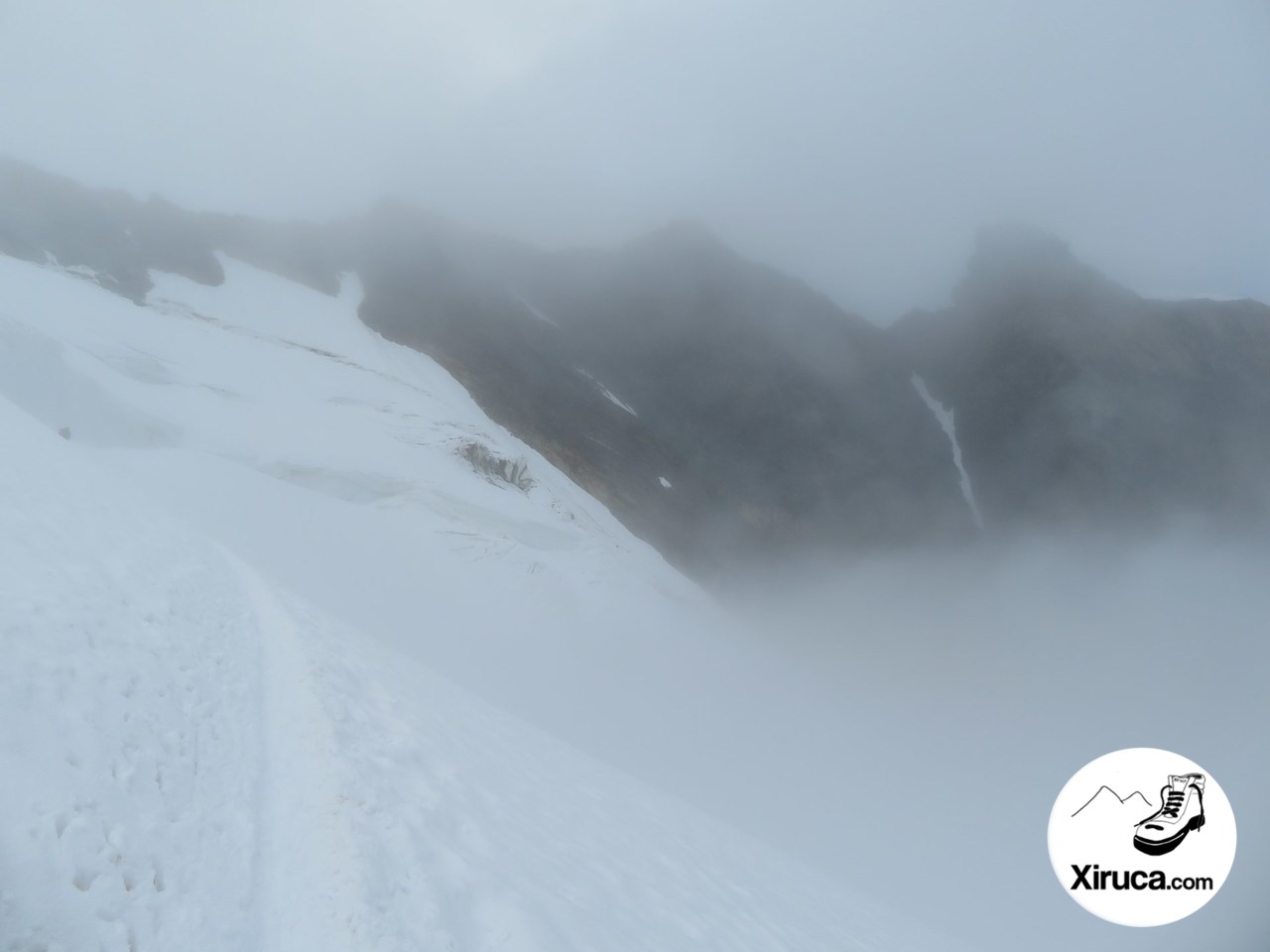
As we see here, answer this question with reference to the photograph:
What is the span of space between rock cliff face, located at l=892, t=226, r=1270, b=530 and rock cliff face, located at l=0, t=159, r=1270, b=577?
200 millimetres

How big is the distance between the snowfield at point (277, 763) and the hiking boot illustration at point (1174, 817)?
11.4ft

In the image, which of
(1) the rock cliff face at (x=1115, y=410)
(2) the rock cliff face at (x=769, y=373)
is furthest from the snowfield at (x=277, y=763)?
(1) the rock cliff face at (x=1115, y=410)

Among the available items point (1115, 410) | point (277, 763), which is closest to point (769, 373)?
point (1115, 410)

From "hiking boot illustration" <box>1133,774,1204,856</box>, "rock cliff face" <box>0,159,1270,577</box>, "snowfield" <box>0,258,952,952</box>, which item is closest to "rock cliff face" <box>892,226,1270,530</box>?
"rock cliff face" <box>0,159,1270,577</box>

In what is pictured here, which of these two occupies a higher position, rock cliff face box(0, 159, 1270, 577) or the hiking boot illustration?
rock cliff face box(0, 159, 1270, 577)

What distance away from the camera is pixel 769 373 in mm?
56625

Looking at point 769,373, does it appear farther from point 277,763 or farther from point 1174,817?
point 277,763

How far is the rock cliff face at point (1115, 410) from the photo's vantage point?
5044 centimetres

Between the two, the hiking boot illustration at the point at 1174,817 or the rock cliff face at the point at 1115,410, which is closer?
the hiking boot illustration at the point at 1174,817

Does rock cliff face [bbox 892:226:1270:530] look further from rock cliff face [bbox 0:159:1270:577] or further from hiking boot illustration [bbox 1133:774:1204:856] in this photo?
hiking boot illustration [bbox 1133:774:1204:856]

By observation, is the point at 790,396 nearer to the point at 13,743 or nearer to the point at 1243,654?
the point at 1243,654

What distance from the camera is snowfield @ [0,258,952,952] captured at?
246 centimetres

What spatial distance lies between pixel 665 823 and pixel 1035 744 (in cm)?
3211

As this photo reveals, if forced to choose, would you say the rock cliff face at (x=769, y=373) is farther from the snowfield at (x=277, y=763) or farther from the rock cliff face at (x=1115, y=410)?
the snowfield at (x=277, y=763)
